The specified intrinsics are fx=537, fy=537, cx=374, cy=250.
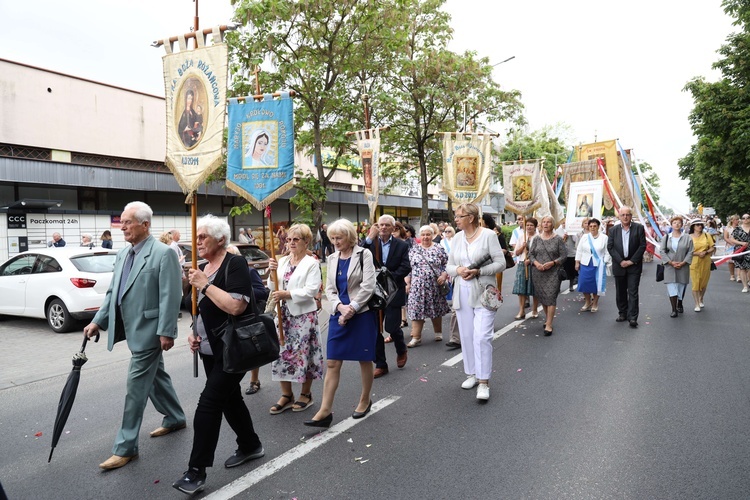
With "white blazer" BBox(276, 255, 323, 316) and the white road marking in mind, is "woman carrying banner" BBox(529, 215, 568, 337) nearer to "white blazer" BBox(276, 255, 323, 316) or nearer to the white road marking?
the white road marking

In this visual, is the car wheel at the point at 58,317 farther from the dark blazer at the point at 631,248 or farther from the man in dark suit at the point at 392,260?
the dark blazer at the point at 631,248

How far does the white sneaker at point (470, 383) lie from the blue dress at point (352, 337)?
144 cm

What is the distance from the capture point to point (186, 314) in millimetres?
11594

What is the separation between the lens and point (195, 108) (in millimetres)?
5363

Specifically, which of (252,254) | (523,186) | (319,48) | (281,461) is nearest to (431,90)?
(319,48)

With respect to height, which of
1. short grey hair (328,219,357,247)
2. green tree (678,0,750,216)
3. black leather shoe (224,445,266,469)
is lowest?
black leather shoe (224,445,266,469)

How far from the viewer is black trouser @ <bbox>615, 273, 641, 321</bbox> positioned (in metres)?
8.75

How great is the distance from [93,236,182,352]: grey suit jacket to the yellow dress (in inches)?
383

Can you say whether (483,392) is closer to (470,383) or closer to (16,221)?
(470,383)

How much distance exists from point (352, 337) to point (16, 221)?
15039 millimetres

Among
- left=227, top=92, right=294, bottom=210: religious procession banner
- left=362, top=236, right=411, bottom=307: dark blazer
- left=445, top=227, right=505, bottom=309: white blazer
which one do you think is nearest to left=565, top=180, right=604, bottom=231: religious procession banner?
left=362, top=236, right=411, bottom=307: dark blazer

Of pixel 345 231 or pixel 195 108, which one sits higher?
pixel 195 108

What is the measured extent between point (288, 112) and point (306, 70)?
1019 cm

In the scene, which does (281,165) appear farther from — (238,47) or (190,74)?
(238,47)
